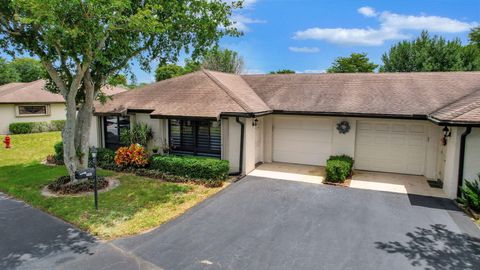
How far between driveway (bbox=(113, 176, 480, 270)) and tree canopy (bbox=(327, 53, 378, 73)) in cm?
3664

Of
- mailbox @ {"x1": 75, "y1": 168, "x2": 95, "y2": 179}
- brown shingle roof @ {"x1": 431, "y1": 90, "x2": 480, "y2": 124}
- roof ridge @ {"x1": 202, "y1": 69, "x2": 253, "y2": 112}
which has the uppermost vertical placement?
roof ridge @ {"x1": 202, "y1": 69, "x2": 253, "y2": 112}

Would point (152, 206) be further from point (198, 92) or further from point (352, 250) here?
point (198, 92)

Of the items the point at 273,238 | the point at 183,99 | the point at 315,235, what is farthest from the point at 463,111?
the point at 183,99

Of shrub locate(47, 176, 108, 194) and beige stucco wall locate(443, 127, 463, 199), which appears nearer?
beige stucco wall locate(443, 127, 463, 199)

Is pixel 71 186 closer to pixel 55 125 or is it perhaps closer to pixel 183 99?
pixel 183 99

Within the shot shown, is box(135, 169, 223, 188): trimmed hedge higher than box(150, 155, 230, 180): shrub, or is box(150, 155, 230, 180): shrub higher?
box(150, 155, 230, 180): shrub

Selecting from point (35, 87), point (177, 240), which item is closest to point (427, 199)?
point (177, 240)

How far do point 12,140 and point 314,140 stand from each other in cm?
2180

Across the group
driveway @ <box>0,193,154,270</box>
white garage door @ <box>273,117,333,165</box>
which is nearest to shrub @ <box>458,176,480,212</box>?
white garage door @ <box>273,117,333,165</box>

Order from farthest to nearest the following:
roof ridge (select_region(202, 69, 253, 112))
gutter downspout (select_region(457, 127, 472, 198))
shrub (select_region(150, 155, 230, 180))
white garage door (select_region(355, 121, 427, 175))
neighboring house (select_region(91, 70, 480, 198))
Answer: white garage door (select_region(355, 121, 427, 175)), roof ridge (select_region(202, 69, 253, 112)), neighboring house (select_region(91, 70, 480, 198)), shrub (select_region(150, 155, 230, 180)), gutter downspout (select_region(457, 127, 472, 198))

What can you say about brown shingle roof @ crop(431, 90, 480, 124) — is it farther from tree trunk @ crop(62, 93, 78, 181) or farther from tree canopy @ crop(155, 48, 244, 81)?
tree canopy @ crop(155, 48, 244, 81)

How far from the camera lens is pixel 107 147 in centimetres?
1598

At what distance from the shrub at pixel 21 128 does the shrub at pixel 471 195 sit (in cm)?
2979

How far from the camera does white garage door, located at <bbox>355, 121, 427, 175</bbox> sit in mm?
12883
